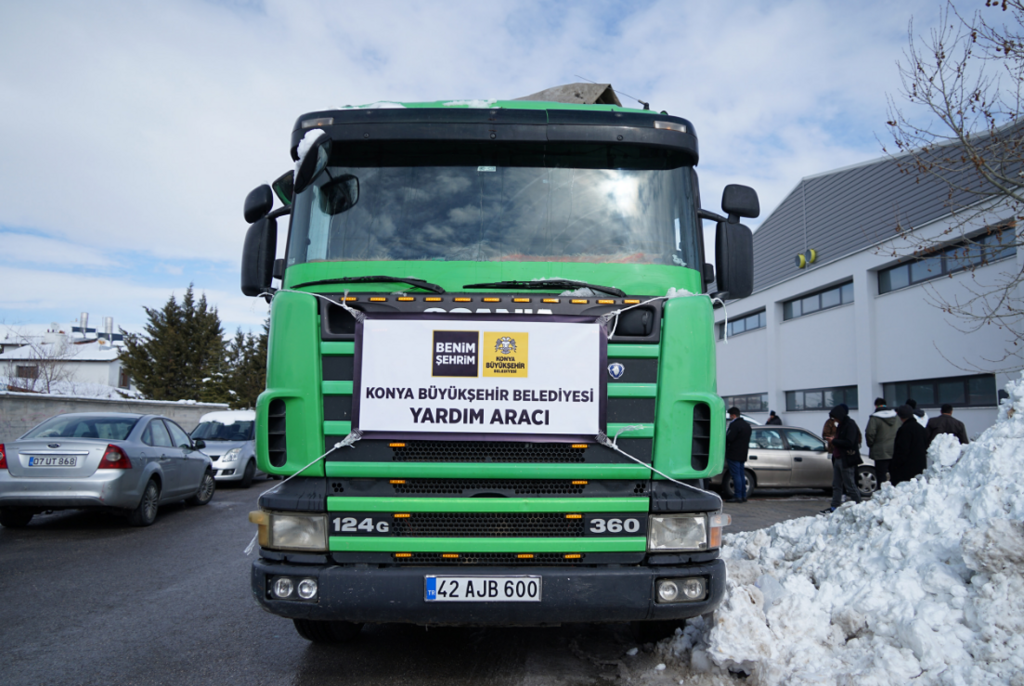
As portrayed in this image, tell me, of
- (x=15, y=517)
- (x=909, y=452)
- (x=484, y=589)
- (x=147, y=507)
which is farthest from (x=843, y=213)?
(x=484, y=589)

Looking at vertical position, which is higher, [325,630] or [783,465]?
[783,465]

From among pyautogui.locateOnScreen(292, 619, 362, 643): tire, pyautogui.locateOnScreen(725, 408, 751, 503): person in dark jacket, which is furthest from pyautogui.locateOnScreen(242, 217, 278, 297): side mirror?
pyautogui.locateOnScreen(725, 408, 751, 503): person in dark jacket

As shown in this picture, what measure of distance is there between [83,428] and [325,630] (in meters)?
6.42

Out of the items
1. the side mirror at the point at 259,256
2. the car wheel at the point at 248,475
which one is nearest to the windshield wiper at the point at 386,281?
the side mirror at the point at 259,256

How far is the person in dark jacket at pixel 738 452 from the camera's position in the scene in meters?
12.5

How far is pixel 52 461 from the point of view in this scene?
8203mm

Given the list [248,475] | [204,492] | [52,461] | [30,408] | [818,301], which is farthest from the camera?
[818,301]

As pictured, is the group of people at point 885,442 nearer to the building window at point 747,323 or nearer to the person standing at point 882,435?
the person standing at point 882,435

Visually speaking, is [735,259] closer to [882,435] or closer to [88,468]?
[88,468]

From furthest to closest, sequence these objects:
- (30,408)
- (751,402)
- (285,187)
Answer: (751,402), (30,408), (285,187)

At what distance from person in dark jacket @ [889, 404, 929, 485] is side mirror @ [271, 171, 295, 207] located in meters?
7.87

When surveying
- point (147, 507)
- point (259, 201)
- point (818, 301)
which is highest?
point (818, 301)

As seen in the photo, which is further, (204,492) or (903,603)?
(204,492)

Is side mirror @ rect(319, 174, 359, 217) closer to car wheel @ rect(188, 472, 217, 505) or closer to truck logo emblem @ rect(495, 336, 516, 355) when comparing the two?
truck logo emblem @ rect(495, 336, 516, 355)
